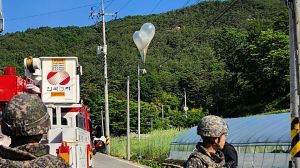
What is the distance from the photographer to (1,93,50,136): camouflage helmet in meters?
3.17

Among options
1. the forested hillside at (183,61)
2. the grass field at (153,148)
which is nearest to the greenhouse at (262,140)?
the grass field at (153,148)

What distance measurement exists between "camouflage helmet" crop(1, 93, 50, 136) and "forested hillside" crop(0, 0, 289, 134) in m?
40.2

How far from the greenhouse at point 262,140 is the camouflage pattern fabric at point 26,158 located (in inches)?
640

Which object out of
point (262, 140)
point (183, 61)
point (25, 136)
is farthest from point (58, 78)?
point (183, 61)

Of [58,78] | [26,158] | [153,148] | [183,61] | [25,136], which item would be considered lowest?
[153,148]

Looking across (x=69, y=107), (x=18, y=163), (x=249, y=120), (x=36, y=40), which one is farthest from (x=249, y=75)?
(x=18, y=163)

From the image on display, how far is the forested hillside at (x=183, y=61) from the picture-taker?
59853 mm

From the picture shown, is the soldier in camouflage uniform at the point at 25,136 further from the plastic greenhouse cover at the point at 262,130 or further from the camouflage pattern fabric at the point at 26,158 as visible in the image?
the plastic greenhouse cover at the point at 262,130

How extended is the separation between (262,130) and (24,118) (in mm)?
20788

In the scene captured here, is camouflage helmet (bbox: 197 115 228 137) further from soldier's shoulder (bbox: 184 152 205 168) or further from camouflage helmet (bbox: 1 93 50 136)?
camouflage helmet (bbox: 1 93 50 136)

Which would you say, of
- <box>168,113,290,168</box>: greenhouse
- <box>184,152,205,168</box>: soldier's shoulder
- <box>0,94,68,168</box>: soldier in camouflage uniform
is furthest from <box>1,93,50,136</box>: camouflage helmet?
<box>168,113,290,168</box>: greenhouse

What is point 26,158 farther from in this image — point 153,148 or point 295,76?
point 153,148

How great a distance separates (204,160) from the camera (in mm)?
4637

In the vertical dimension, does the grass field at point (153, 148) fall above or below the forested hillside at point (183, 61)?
below
